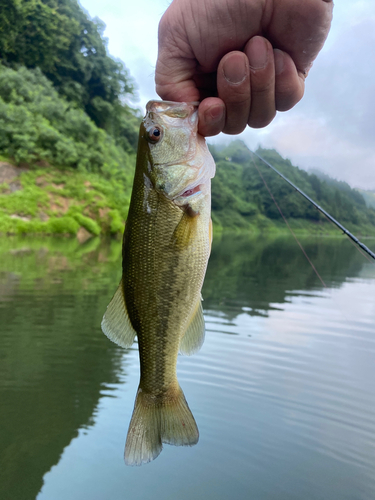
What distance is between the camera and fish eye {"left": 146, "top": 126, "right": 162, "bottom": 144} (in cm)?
240

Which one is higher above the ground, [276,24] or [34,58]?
[34,58]

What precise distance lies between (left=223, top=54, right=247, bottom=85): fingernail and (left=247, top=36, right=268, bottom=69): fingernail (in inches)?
1.9

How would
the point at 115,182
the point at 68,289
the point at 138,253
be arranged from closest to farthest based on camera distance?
the point at 138,253 < the point at 68,289 < the point at 115,182

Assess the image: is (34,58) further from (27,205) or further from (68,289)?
(68,289)

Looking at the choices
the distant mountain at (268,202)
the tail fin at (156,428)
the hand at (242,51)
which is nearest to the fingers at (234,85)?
the hand at (242,51)

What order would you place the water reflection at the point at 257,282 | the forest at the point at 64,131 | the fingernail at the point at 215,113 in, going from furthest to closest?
1. the forest at the point at 64,131
2. the water reflection at the point at 257,282
3. the fingernail at the point at 215,113

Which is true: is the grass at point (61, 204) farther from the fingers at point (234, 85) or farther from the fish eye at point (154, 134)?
the fingers at point (234, 85)

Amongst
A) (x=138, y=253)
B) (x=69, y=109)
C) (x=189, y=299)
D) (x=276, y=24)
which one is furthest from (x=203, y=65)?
(x=69, y=109)

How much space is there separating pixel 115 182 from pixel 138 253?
3484cm

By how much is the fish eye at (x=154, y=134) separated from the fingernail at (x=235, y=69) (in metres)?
0.44

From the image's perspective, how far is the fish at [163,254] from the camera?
7.72ft

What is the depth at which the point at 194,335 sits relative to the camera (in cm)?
261

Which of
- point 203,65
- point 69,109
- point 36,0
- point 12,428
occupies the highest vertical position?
point 36,0

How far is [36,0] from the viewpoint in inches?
1515
